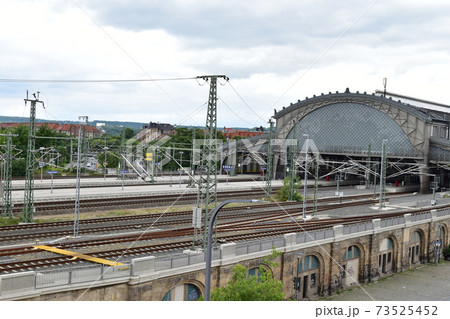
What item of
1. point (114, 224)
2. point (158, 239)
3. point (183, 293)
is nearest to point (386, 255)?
point (158, 239)

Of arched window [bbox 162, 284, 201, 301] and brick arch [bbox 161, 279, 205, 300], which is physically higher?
brick arch [bbox 161, 279, 205, 300]

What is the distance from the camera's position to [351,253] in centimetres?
3659

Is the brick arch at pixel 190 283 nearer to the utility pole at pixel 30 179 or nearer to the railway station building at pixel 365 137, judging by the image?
the utility pole at pixel 30 179

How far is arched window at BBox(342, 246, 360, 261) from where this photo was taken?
35787mm

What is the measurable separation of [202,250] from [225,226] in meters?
12.6

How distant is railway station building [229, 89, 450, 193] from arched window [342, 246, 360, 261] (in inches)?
1463

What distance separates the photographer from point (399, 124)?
8294 cm

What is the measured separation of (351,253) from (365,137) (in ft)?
181

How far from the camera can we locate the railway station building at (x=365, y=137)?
80.4 metres

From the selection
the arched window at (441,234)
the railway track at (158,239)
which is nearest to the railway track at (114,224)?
the railway track at (158,239)

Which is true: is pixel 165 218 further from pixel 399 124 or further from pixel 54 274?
pixel 399 124

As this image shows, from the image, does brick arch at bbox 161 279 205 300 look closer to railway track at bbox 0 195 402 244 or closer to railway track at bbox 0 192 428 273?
railway track at bbox 0 192 428 273

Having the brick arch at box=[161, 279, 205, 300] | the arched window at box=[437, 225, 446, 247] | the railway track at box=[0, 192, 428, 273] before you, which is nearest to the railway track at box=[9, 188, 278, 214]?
the railway track at box=[0, 192, 428, 273]

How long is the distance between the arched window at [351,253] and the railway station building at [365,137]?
37170 millimetres
